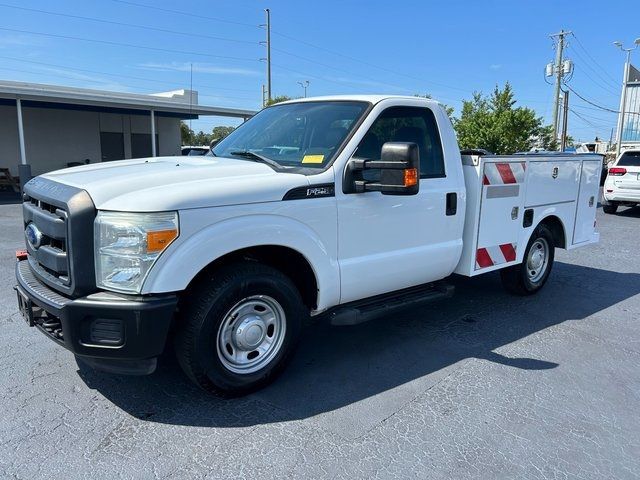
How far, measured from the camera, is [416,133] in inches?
173

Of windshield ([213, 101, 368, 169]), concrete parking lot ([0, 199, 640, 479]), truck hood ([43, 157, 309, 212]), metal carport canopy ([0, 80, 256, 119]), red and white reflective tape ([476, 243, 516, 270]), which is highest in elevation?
metal carport canopy ([0, 80, 256, 119])

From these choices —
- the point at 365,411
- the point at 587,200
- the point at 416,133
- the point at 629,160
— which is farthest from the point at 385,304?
the point at 629,160

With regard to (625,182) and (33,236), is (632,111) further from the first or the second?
(33,236)

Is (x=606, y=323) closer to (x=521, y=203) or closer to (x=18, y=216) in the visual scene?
(x=521, y=203)

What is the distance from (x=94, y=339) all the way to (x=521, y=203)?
13.7 feet

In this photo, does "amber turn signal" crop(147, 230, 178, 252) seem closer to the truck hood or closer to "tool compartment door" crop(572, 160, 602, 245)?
the truck hood

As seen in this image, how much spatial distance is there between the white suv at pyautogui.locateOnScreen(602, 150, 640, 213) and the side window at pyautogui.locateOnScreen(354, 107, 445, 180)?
441 inches

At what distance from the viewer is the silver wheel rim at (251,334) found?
3.34m

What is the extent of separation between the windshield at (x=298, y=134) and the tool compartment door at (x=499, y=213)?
1524 mm

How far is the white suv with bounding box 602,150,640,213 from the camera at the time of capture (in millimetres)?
13227

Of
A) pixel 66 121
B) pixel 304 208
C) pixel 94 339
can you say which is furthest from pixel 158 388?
pixel 66 121

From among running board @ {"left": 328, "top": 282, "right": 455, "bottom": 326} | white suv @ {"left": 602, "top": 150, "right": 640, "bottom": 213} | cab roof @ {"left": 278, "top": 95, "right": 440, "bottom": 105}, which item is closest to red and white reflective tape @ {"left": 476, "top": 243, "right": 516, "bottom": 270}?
running board @ {"left": 328, "top": 282, "right": 455, "bottom": 326}

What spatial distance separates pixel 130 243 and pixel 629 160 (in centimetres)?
1451

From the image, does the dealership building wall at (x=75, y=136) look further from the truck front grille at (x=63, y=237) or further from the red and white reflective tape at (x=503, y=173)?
the red and white reflective tape at (x=503, y=173)
